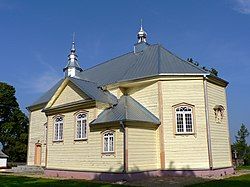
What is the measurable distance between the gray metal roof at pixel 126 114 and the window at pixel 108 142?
795 mm

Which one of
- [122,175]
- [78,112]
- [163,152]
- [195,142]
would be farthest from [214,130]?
[78,112]

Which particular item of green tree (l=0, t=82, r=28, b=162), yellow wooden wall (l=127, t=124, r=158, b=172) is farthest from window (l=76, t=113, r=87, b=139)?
green tree (l=0, t=82, r=28, b=162)

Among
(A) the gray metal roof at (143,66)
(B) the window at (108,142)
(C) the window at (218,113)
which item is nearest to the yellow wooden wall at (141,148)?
(B) the window at (108,142)

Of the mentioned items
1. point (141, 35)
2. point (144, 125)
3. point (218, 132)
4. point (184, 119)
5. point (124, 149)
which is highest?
point (141, 35)

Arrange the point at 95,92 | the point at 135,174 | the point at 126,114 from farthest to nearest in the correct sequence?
the point at 95,92 → the point at 126,114 → the point at 135,174

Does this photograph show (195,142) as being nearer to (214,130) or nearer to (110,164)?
(214,130)

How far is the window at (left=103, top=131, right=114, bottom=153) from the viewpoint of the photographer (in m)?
18.6

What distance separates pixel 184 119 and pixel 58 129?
891cm

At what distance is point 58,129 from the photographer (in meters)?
22.5

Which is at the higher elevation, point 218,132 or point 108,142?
point 218,132

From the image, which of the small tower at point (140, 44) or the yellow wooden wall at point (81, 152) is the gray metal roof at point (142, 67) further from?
the yellow wooden wall at point (81, 152)

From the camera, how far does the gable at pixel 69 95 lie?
69.4ft

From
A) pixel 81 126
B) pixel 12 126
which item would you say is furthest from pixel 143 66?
pixel 12 126

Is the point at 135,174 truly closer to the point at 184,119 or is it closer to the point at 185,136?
the point at 185,136
